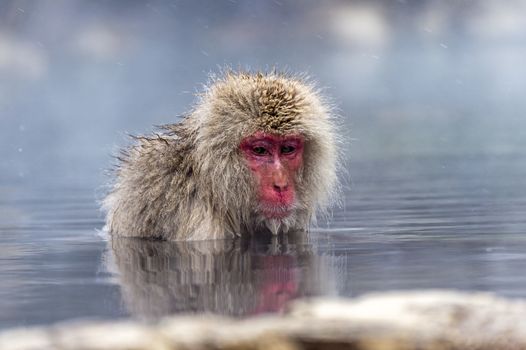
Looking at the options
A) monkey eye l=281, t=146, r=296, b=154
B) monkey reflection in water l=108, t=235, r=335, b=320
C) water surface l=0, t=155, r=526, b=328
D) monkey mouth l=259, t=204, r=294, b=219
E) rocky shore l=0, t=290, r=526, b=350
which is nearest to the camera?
rocky shore l=0, t=290, r=526, b=350

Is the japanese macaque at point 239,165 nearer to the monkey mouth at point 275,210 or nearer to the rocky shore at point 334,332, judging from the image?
the monkey mouth at point 275,210

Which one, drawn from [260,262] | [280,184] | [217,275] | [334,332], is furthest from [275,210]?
→ [334,332]

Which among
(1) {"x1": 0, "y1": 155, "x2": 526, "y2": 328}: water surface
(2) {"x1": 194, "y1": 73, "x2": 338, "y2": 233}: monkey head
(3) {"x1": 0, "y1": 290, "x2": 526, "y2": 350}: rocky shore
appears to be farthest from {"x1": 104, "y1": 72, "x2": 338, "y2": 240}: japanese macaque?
(3) {"x1": 0, "y1": 290, "x2": 526, "y2": 350}: rocky shore

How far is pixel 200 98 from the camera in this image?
27.1 ft

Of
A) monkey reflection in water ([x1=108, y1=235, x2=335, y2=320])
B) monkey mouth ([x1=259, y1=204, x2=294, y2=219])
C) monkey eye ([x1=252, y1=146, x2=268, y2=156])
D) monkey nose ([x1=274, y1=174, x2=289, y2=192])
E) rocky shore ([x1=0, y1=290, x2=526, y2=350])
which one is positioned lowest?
rocky shore ([x1=0, y1=290, x2=526, y2=350])

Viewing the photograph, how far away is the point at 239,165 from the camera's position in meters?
7.88

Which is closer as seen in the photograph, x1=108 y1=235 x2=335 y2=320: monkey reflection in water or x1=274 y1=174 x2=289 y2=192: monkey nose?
x1=108 y1=235 x2=335 y2=320: monkey reflection in water

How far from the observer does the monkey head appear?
7852 mm

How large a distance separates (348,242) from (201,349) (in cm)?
453

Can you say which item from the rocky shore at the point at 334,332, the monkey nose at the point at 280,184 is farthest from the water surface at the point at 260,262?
the rocky shore at the point at 334,332

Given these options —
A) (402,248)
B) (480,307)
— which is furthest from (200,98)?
(480,307)

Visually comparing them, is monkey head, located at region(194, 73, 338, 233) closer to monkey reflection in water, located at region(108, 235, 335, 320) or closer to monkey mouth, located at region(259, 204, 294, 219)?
monkey mouth, located at region(259, 204, 294, 219)

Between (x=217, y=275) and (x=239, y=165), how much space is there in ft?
8.10

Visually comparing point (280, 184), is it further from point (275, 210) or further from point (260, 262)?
point (260, 262)
